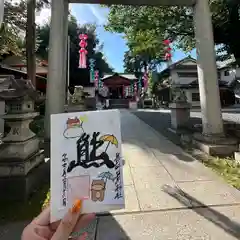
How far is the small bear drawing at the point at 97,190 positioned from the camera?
3.63 ft

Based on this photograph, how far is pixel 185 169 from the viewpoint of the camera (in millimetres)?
5043

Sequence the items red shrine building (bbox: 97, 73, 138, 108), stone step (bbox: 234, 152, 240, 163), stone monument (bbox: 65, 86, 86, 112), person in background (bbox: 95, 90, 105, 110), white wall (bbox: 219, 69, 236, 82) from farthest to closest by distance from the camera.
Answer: red shrine building (bbox: 97, 73, 138, 108), white wall (bbox: 219, 69, 236, 82), person in background (bbox: 95, 90, 105, 110), stone monument (bbox: 65, 86, 86, 112), stone step (bbox: 234, 152, 240, 163)

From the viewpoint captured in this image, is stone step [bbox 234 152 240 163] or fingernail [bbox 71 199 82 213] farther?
stone step [bbox 234 152 240 163]

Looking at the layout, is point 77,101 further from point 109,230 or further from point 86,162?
point 86,162

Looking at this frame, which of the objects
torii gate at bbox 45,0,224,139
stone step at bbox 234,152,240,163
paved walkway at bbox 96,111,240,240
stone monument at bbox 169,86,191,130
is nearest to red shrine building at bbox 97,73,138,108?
stone monument at bbox 169,86,191,130

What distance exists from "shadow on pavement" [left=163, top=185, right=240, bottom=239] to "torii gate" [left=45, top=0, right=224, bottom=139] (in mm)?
2839

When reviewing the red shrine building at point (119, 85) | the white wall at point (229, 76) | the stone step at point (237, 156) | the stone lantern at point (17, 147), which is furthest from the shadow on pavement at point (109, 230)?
the white wall at point (229, 76)

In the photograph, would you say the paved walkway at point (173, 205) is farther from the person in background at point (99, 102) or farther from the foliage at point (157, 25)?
the person in background at point (99, 102)

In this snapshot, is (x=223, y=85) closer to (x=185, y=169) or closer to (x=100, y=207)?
(x=185, y=169)

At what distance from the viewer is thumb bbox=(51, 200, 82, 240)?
40.3 inches

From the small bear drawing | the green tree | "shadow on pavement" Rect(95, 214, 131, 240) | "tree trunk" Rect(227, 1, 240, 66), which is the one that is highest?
the green tree

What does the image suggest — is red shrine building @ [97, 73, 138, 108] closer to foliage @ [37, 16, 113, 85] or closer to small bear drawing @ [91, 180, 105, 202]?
foliage @ [37, 16, 113, 85]

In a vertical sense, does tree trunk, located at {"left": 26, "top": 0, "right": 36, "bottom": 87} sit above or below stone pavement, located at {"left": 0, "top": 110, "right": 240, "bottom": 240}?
above

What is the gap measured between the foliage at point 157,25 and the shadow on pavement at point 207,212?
652cm
